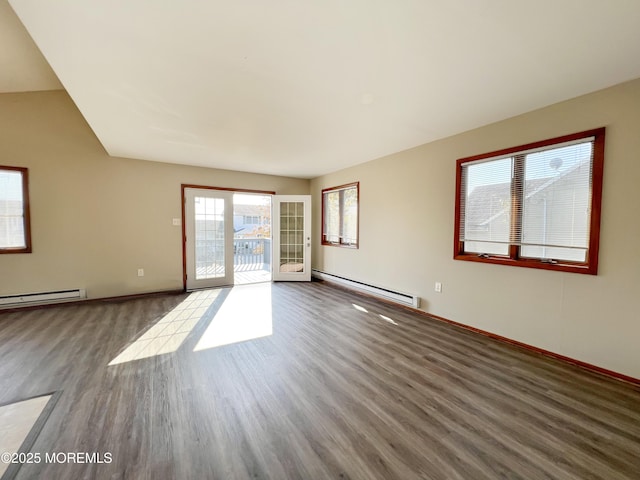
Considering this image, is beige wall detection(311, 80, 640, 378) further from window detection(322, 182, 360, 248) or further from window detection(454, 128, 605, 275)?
window detection(322, 182, 360, 248)

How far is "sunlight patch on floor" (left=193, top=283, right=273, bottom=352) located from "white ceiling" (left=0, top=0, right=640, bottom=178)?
2519mm

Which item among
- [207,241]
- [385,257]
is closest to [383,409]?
Result: [385,257]

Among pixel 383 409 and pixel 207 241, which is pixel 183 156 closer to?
pixel 207 241

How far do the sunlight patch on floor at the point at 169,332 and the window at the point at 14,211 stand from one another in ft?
7.98

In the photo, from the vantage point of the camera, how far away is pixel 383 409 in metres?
1.90

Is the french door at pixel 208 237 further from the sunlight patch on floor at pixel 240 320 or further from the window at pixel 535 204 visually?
the window at pixel 535 204

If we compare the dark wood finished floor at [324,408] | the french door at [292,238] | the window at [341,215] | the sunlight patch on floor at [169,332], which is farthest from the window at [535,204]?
the sunlight patch on floor at [169,332]

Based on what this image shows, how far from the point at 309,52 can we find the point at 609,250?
3.07 m

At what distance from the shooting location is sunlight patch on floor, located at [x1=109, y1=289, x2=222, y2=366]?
2.68 meters

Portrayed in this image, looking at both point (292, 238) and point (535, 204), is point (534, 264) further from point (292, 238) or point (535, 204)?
point (292, 238)

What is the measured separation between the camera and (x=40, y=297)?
158 inches

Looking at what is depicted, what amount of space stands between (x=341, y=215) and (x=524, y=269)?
3504 millimetres

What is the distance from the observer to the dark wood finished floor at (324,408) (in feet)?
4.77

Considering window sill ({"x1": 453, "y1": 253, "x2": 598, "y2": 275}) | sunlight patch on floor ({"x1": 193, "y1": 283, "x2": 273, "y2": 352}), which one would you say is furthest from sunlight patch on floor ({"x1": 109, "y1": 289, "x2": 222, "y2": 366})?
window sill ({"x1": 453, "y1": 253, "x2": 598, "y2": 275})
